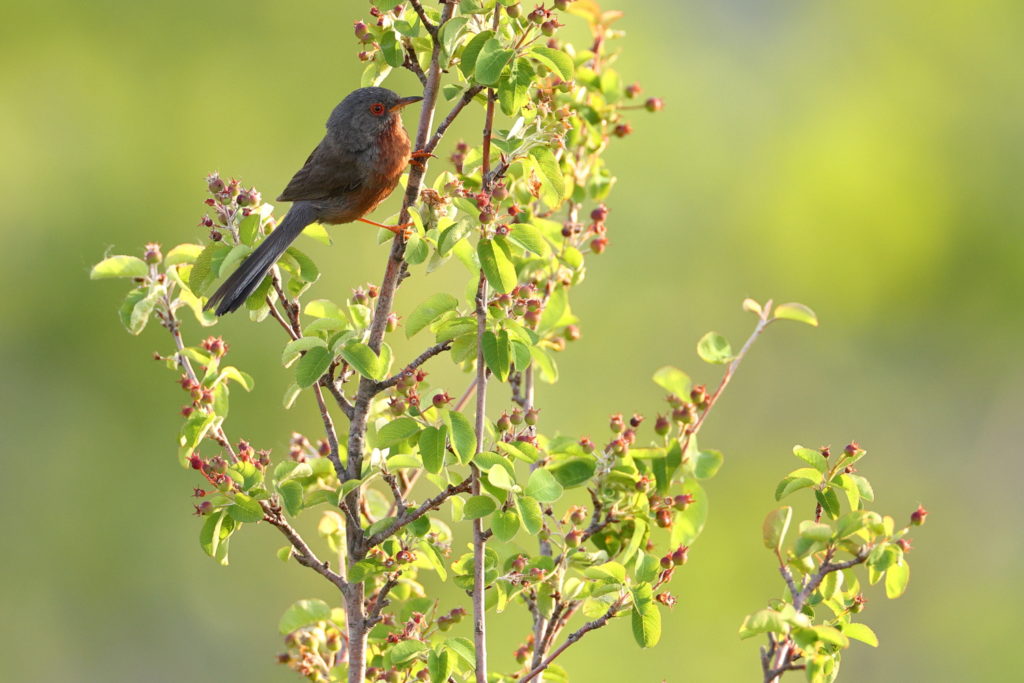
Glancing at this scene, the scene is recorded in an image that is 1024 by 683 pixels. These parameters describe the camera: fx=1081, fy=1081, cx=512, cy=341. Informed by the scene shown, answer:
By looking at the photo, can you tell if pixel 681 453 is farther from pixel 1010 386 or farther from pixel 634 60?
pixel 1010 386

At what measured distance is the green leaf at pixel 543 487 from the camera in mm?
2318

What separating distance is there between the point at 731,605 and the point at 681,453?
318 inches

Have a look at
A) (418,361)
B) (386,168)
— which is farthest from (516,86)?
(386,168)

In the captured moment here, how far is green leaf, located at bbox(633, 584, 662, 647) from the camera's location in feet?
7.44

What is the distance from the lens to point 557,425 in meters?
9.78

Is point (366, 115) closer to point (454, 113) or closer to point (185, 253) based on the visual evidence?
point (185, 253)

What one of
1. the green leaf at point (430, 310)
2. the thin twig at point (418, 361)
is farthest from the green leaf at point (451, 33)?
the thin twig at point (418, 361)

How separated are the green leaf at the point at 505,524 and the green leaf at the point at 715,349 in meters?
0.74

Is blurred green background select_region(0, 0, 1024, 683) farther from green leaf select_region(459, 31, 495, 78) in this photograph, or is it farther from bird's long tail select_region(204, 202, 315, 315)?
green leaf select_region(459, 31, 495, 78)

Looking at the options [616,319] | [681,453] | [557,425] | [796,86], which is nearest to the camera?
[681,453]

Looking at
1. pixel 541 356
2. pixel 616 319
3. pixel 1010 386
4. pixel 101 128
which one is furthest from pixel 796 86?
pixel 541 356

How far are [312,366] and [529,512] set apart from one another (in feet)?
1.93

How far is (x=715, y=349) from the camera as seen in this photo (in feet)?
9.20

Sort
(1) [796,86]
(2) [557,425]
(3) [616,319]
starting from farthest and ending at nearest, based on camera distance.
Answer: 1. (1) [796,86]
2. (3) [616,319]
3. (2) [557,425]
